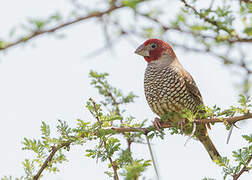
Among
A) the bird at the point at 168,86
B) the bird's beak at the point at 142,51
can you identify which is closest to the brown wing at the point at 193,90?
the bird at the point at 168,86

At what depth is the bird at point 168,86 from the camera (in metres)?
4.50

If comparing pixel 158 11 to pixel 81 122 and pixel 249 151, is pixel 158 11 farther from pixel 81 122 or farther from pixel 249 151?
pixel 249 151

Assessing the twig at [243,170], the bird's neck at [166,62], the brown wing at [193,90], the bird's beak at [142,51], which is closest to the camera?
the twig at [243,170]

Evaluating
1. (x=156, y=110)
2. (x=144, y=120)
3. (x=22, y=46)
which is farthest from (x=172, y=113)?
(x=22, y=46)

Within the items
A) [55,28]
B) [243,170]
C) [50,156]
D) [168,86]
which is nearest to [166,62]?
[168,86]

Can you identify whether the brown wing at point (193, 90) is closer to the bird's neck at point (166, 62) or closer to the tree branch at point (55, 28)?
the bird's neck at point (166, 62)

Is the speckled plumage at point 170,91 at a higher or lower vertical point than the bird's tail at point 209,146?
higher

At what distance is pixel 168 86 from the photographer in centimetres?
459

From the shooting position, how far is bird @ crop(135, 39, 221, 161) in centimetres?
450

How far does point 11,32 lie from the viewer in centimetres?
228

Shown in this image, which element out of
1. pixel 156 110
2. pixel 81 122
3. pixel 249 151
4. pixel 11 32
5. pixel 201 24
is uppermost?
pixel 156 110

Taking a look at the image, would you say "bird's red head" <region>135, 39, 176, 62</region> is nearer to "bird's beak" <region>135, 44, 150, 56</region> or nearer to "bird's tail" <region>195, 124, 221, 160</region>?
"bird's beak" <region>135, 44, 150, 56</region>

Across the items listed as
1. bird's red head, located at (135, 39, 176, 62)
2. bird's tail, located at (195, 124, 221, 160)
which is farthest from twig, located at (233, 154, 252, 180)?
bird's red head, located at (135, 39, 176, 62)

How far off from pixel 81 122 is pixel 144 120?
0.62m
